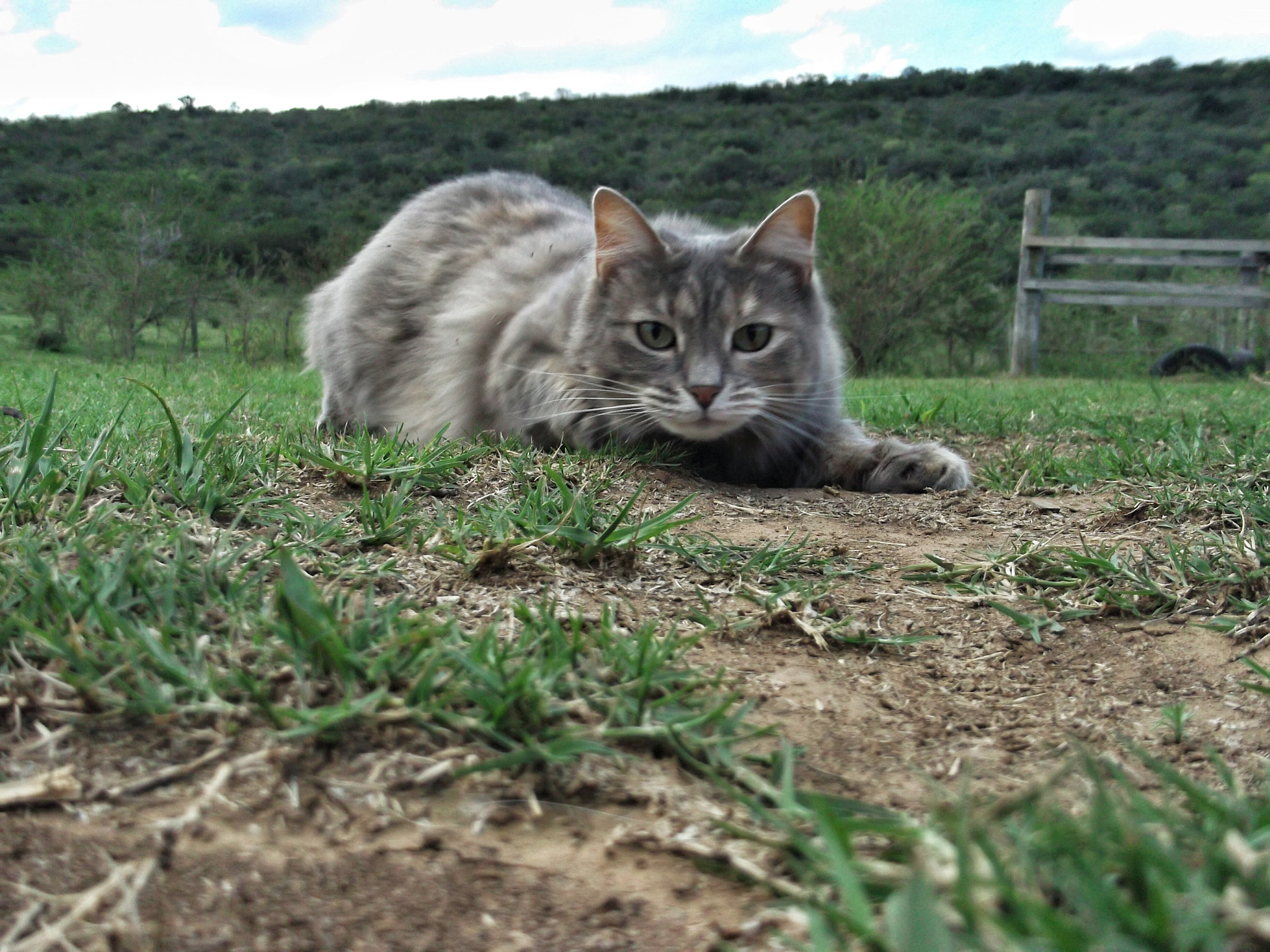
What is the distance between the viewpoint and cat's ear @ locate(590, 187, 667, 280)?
304 cm

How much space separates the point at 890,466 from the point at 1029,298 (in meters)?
13.4

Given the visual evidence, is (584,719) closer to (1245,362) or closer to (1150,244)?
(1245,362)

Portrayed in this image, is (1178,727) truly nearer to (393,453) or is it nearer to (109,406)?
(393,453)

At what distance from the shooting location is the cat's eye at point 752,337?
10.2 feet

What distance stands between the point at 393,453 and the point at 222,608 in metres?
1.11

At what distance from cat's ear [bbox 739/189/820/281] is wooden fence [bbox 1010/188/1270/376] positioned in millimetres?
12372

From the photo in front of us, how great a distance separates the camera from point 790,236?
3186 mm

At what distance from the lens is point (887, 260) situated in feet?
48.9

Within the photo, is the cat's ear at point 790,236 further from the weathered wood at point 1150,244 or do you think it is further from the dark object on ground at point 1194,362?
the weathered wood at point 1150,244

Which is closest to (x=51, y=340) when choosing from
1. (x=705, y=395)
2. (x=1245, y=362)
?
(x=705, y=395)

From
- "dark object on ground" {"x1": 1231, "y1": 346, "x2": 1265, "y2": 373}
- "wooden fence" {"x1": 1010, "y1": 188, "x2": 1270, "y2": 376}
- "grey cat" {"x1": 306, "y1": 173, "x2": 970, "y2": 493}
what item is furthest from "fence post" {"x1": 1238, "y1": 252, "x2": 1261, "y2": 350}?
"grey cat" {"x1": 306, "y1": 173, "x2": 970, "y2": 493}

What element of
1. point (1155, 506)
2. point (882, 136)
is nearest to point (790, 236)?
point (1155, 506)

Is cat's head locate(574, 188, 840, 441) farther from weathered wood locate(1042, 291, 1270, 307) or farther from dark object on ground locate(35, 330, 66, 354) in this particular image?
weathered wood locate(1042, 291, 1270, 307)

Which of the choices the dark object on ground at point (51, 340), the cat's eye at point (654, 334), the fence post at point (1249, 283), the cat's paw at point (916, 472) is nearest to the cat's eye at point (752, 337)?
the cat's eye at point (654, 334)
